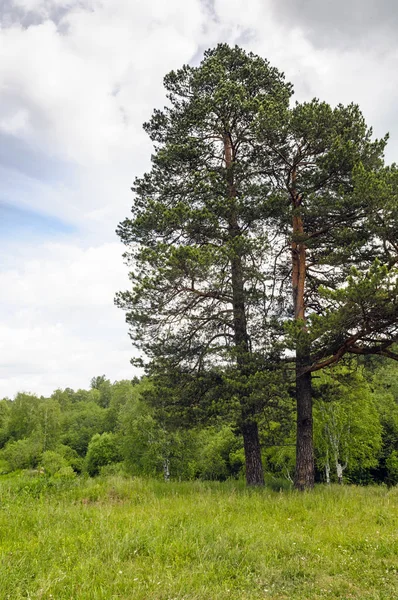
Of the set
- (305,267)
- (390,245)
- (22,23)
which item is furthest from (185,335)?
(22,23)

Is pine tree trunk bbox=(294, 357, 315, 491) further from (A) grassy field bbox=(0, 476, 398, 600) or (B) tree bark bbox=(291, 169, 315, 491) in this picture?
(A) grassy field bbox=(0, 476, 398, 600)

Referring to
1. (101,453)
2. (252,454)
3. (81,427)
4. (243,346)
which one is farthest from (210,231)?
(81,427)

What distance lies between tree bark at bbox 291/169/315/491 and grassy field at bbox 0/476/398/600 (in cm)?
224

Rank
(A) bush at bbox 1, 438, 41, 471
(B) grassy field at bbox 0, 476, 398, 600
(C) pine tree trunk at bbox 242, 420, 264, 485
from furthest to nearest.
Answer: (A) bush at bbox 1, 438, 41, 471 → (C) pine tree trunk at bbox 242, 420, 264, 485 → (B) grassy field at bbox 0, 476, 398, 600

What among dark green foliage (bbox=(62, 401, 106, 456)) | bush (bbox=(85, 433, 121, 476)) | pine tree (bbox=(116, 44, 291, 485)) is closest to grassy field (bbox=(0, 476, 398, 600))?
pine tree (bbox=(116, 44, 291, 485))

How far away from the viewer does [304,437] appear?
10.3 meters

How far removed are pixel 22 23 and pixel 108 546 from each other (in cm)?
1351

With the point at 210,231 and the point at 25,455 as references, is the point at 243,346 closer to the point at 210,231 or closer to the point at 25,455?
the point at 210,231

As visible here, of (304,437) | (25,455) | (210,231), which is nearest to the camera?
(304,437)

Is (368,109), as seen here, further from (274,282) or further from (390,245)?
(274,282)

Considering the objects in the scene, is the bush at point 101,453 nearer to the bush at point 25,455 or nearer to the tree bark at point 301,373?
the bush at point 25,455

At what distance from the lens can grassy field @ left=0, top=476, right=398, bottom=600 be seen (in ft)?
12.8

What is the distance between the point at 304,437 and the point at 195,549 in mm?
6298

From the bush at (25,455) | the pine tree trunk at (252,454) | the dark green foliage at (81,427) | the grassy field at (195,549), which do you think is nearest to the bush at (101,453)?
the bush at (25,455)
